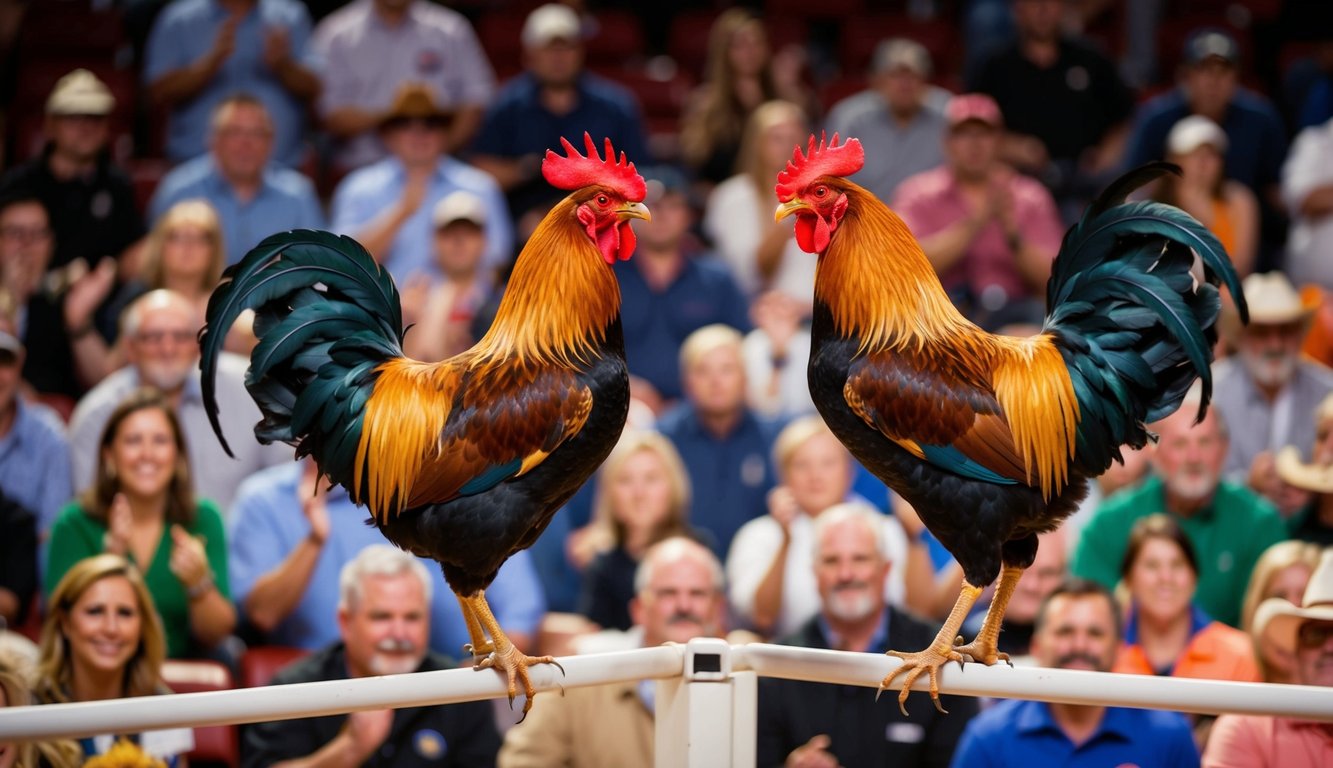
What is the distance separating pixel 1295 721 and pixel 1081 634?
0.68 metres

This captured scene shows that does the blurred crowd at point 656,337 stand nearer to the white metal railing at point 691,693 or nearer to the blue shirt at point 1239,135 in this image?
the blue shirt at point 1239,135

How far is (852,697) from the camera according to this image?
4.69 m

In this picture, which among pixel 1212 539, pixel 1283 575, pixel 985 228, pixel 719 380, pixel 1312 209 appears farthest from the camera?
pixel 1312 209

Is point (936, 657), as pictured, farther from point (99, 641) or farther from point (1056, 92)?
point (1056, 92)

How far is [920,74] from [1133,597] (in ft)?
11.1

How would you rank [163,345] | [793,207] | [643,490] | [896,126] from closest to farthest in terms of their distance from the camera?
1. [793,207]
2. [643,490]
3. [163,345]
4. [896,126]

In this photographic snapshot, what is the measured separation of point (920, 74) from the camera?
25.3ft

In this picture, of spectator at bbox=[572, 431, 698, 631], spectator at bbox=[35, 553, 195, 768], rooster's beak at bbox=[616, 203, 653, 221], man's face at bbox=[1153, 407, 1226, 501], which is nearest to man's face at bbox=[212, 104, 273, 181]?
spectator at bbox=[572, 431, 698, 631]

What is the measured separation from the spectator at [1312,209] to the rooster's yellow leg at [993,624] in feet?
→ 16.4

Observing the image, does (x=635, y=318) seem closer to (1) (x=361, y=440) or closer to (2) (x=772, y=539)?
(2) (x=772, y=539)

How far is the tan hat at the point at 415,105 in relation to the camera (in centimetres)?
712

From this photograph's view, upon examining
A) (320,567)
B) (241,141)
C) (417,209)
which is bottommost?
(320,567)

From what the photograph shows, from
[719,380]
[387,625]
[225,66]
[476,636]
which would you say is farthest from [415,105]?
[476,636]

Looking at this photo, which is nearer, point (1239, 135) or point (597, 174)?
point (597, 174)
